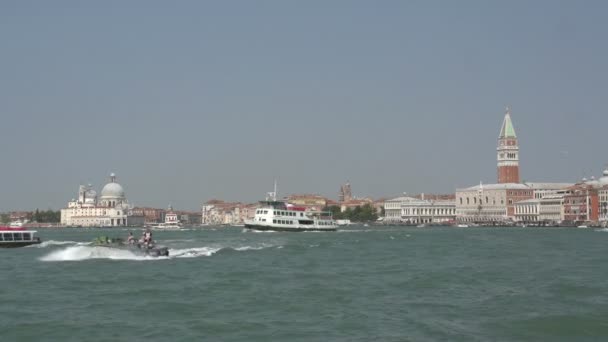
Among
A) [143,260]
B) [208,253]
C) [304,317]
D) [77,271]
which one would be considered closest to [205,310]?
[304,317]

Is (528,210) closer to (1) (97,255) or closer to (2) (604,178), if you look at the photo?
(2) (604,178)

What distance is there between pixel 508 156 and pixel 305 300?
15132cm

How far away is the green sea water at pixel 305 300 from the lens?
61.3 ft

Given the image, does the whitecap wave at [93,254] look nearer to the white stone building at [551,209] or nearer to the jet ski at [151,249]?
the jet ski at [151,249]

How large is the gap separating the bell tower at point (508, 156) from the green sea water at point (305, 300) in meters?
134

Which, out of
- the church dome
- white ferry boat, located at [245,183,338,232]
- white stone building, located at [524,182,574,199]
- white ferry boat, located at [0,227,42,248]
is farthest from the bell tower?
white ferry boat, located at [0,227,42,248]

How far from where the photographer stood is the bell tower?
169750 millimetres

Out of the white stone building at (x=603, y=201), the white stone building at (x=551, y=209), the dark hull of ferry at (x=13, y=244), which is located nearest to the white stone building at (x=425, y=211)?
the white stone building at (x=551, y=209)

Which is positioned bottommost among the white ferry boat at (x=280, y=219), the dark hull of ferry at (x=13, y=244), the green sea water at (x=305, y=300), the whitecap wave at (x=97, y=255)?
the green sea water at (x=305, y=300)

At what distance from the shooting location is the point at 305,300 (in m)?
23.5

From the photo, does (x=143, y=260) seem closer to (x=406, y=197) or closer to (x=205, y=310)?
(x=205, y=310)

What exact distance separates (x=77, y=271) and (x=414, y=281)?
12323mm

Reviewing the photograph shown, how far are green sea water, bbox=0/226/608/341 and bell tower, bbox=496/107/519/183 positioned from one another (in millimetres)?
133622

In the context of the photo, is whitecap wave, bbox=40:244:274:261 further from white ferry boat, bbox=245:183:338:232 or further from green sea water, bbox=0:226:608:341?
white ferry boat, bbox=245:183:338:232
